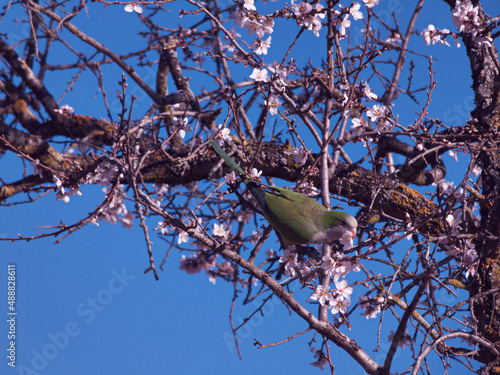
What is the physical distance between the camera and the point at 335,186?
127 inches

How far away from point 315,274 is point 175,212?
1.69 m

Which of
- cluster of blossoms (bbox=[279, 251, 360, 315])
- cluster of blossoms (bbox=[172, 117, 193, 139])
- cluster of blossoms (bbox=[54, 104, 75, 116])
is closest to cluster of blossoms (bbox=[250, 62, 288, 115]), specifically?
cluster of blossoms (bbox=[172, 117, 193, 139])

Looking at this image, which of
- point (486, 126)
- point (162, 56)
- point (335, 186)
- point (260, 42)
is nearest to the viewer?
point (260, 42)

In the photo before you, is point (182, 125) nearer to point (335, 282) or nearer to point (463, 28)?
point (335, 282)

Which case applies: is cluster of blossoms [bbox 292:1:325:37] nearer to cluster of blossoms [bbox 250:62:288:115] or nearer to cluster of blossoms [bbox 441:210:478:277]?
cluster of blossoms [bbox 250:62:288:115]

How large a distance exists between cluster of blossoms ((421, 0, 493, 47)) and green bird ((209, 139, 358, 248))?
1472 millimetres

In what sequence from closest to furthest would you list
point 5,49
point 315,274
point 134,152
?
1. point 315,274
2. point 134,152
3. point 5,49

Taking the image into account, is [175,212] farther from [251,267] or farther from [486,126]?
[486,126]

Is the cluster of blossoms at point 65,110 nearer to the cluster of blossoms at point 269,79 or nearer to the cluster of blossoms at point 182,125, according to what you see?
the cluster of blossoms at point 182,125

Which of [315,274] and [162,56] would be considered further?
[162,56]

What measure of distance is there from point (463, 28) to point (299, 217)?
181 centimetres

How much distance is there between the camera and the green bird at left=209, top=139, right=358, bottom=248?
245cm

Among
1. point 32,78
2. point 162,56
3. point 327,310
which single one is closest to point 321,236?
point 327,310

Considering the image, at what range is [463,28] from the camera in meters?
2.93
